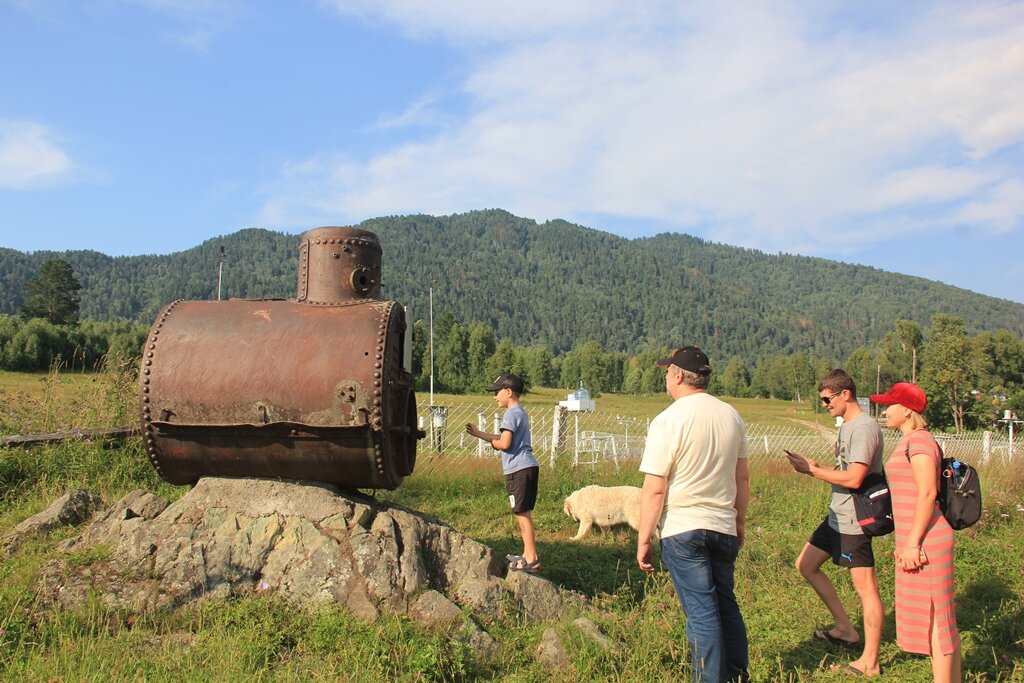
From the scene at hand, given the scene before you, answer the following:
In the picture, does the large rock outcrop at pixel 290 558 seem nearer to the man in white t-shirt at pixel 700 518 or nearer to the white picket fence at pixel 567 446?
the man in white t-shirt at pixel 700 518

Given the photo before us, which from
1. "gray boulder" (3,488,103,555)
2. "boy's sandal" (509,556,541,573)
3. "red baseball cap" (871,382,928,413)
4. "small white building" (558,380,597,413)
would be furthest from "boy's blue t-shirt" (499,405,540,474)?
"small white building" (558,380,597,413)

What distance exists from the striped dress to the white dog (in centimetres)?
434

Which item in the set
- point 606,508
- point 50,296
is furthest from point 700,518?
point 50,296

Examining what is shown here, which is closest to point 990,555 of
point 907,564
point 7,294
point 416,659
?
point 907,564

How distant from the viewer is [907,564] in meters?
4.31

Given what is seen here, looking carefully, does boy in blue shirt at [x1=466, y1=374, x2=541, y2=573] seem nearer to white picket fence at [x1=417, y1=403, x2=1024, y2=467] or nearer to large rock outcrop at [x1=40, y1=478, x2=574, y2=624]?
large rock outcrop at [x1=40, y1=478, x2=574, y2=624]

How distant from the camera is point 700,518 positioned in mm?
3820

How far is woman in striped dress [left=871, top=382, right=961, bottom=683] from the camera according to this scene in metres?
4.21

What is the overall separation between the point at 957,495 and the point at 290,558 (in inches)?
168

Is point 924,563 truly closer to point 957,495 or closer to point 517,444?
point 957,495

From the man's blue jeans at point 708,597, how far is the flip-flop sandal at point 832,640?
1.86 metres

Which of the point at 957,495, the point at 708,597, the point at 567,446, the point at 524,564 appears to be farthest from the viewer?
the point at 567,446

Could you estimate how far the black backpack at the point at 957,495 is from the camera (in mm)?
4363

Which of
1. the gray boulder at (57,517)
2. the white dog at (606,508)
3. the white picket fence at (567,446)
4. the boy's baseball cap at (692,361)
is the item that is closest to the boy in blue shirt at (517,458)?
the white picket fence at (567,446)
